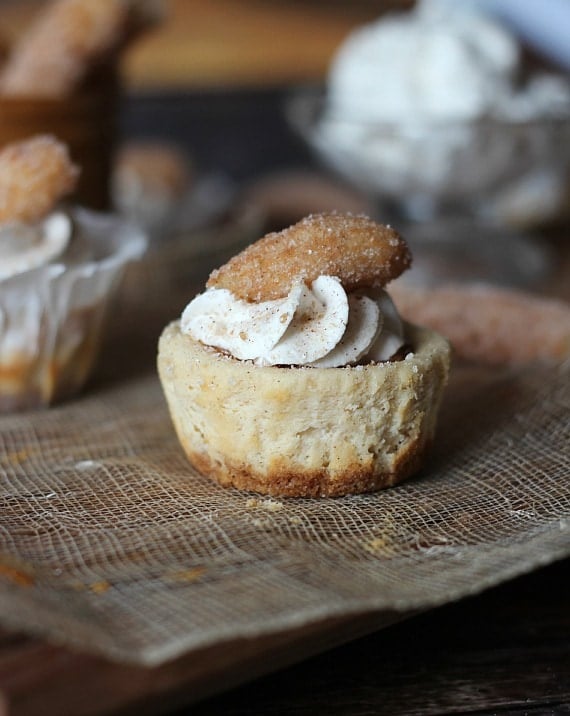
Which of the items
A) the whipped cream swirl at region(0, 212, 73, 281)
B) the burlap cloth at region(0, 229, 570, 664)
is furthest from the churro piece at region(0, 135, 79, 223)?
the burlap cloth at region(0, 229, 570, 664)

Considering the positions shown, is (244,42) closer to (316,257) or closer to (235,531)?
(316,257)

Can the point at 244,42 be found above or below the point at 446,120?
above

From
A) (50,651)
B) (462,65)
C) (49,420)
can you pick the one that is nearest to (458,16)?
(462,65)

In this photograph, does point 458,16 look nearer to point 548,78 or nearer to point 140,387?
point 548,78

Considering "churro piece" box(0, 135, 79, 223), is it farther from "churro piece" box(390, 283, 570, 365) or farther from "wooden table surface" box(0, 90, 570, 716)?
"wooden table surface" box(0, 90, 570, 716)

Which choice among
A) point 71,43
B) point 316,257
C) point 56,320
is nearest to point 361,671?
point 316,257

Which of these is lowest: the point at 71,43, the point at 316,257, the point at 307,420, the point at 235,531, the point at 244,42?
the point at 235,531
